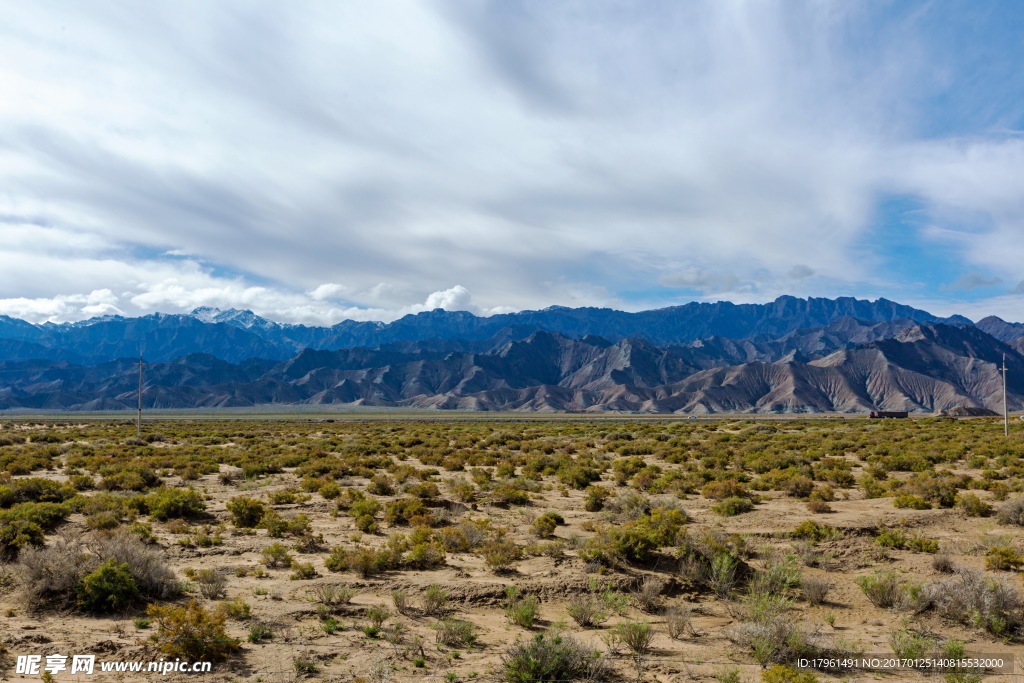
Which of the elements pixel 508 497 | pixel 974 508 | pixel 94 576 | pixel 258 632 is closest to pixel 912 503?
pixel 974 508

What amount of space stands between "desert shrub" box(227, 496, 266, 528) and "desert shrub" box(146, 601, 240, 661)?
7.84 m

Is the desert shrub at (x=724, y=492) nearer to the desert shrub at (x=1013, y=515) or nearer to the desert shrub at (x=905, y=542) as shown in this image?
the desert shrub at (x=905, y=542)

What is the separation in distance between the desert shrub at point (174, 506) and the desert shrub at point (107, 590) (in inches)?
277

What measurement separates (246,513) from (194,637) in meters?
8.67

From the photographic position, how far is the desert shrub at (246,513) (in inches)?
618

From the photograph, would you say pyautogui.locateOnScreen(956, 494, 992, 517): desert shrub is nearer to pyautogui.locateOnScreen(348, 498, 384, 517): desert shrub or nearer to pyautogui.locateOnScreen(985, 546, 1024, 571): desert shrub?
pyautogui.locateOnScreen(985, 546, 1024, 571): desert shrub

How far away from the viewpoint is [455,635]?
876 cm

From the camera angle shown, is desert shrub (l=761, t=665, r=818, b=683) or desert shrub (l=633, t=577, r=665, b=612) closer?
desert shrub (l=761, t=665, r=818, b=683)

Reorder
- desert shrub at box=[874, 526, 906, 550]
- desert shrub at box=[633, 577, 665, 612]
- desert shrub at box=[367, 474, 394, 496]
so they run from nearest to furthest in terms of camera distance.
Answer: desert shrub at box=[633, 577, 665, 612] < desert shrub at box=[874, 526, 906, 550] < desert shrub at box=[367, 474, 394, 496]

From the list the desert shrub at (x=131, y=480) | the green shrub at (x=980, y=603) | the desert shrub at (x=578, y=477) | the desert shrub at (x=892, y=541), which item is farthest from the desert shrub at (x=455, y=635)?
the desert shrub at (x=131, y=480)

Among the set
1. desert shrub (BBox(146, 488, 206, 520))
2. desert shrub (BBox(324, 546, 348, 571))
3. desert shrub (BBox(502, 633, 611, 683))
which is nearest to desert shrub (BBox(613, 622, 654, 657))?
desert shrub (BBox(502, 633, 611, 683))

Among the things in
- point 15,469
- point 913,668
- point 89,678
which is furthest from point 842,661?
point 15,469

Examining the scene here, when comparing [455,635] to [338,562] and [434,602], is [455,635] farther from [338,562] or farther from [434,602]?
[338,562]

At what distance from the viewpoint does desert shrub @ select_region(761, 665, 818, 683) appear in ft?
23.5
